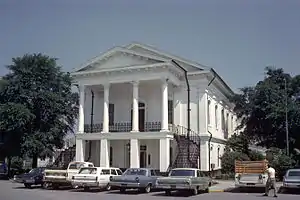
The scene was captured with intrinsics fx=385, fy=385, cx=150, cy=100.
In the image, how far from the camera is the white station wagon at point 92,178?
78.0 feet

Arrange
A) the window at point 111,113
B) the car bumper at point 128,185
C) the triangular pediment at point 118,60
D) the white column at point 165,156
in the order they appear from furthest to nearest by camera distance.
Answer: the window at point 111,113 → the triangular pediment at point 118,60 → the white column at point 165,156 → the car bumper at point 128,185

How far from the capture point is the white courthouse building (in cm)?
3294

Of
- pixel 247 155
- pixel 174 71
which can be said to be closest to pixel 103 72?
pixel 174 71

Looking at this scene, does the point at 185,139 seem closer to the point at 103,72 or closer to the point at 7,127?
the point at 103,72

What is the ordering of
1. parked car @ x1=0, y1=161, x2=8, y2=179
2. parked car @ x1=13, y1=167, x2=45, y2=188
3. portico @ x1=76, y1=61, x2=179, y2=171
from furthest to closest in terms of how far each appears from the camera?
parked car @ x1=0, y1=161, x2=8, y2=179 → portico @ x1=76, y1=61, x2=179, y2=171 → parked car @ x1=13, y1=167, x2=45, y2=188

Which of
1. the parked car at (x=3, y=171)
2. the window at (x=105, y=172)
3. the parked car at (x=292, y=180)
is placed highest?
the window at (x=105, y=172)

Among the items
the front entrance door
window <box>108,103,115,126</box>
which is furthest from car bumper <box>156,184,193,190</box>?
window <box>108,103,115,126</box>

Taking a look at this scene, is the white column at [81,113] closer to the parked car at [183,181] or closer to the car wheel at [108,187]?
the car wheel at [108,187]

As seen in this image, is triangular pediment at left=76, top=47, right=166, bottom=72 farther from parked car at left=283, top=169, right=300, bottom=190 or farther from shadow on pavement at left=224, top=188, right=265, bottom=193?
parked car at left=283, top=169, right=300, bottom=190

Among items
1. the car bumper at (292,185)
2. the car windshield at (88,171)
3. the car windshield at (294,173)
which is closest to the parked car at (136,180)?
the car windshield at (88,171)

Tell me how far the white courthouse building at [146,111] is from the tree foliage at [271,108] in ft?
10.8

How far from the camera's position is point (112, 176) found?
24.5 m

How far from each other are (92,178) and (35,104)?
18123 millimetres

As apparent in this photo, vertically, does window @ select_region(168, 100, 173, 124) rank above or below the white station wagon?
above
